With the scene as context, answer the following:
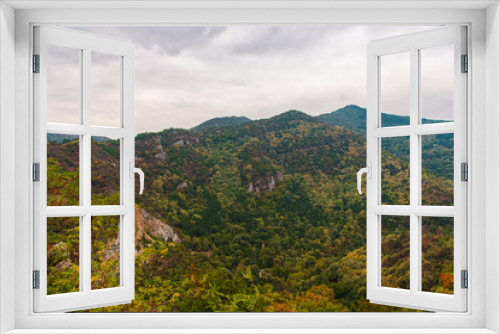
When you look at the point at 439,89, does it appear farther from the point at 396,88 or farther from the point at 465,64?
the point at 465,64

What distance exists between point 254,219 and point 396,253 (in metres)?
1.96

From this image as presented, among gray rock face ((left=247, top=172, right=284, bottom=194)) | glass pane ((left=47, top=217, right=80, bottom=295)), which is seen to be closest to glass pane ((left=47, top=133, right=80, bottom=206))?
glass pane ((left=47, top=217, right=80, bottom=295))

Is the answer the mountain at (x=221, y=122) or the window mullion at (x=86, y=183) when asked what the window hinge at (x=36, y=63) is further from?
the mountain at (x=221, y=122)

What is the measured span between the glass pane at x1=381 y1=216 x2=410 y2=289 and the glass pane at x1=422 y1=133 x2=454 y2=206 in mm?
435

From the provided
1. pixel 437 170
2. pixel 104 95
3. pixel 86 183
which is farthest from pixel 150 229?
pixel 437 170

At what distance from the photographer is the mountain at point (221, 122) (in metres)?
5.69

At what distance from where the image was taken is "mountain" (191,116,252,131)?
5.69 m

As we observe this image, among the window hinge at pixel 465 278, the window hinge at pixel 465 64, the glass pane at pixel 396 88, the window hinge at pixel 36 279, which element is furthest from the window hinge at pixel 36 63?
the glass pane at pixel 396 88

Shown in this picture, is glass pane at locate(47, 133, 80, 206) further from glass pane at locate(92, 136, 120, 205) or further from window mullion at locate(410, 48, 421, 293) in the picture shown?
window mullion at locate(410, 48, 421, 293)

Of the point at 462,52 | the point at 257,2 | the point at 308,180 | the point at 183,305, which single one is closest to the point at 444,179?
the point at 308,180

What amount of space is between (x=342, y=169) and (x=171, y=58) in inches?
116

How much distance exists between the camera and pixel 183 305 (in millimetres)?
4543

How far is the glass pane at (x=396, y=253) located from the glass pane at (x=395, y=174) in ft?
1.09

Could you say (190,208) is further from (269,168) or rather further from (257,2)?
(257,2)
